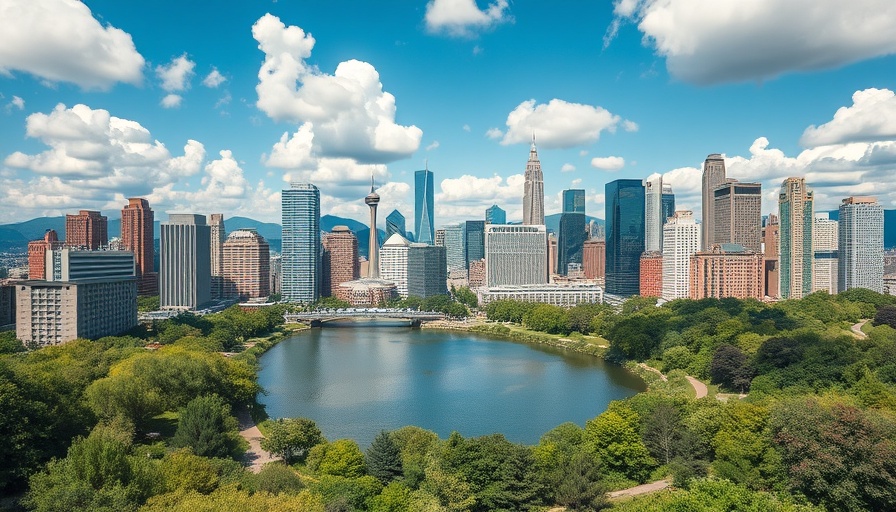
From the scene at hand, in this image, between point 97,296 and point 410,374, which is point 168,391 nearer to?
point 410,374

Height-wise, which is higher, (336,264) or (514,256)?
(514,256)

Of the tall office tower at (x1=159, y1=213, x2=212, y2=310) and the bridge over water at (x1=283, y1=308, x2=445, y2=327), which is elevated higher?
the tall office tower at (x1=159, y1=213, x2=212, y2=310)

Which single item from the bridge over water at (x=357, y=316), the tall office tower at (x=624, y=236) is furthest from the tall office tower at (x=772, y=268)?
the bridge over water at (x=357, y=316)

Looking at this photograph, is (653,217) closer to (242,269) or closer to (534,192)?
(534,192)

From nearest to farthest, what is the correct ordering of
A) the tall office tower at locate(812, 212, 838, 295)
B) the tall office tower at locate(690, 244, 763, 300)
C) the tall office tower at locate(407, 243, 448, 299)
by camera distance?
1. the tall office tower at locate(690, 244, 763, 300)
2. the tall office tower at locate(812, 212, 838, 295)
3. the tall office tower at locate(407, 243, 448, 299)

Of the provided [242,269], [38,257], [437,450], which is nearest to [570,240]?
[242,269]

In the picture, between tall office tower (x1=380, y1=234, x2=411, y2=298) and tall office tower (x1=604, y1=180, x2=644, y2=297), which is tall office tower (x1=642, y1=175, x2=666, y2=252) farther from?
tall office tower (x1=380, y1=234, x2=411, y2=298)

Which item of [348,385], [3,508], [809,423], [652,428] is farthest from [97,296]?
[809,423]

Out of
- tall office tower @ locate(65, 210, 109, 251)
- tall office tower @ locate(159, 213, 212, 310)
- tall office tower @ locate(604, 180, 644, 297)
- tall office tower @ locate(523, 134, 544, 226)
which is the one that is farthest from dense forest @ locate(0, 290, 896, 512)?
tall office tower @ locate(523, 134, 544, 226)
